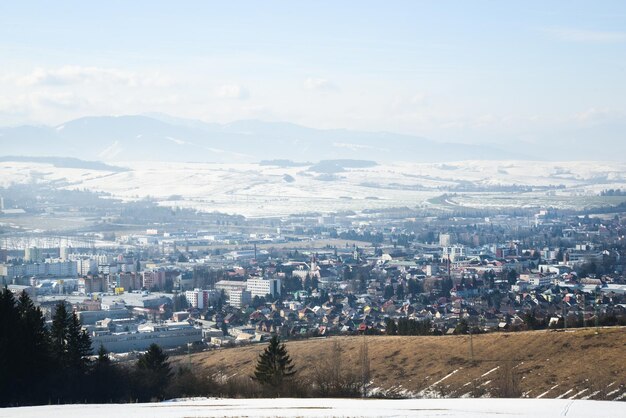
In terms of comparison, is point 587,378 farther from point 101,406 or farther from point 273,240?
point 273,240

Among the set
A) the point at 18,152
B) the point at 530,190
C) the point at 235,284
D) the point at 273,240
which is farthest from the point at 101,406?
the point at 18,152

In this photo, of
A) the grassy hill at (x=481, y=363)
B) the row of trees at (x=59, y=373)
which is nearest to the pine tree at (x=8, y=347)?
the row of trees at (x=59, y=373)

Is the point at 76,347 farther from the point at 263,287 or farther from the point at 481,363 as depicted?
the point at 263,287

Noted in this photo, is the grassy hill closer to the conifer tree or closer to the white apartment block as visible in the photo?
the conifer tree

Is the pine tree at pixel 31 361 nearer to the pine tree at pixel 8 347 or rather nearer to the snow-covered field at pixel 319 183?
the pine tree at pixel 8 347

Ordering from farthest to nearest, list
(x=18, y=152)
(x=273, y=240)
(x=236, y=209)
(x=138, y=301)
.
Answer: (x=18, y=152) < (x=236, y=209) < (x=273, y=240) < (x=138, y=301)

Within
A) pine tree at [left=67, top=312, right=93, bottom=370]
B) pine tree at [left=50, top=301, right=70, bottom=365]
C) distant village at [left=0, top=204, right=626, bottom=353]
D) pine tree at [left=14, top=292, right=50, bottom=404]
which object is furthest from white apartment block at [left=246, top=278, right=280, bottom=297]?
pine tree at [left=14, top=292, right=50, bottom=404]

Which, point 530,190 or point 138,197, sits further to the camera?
point 530,190
